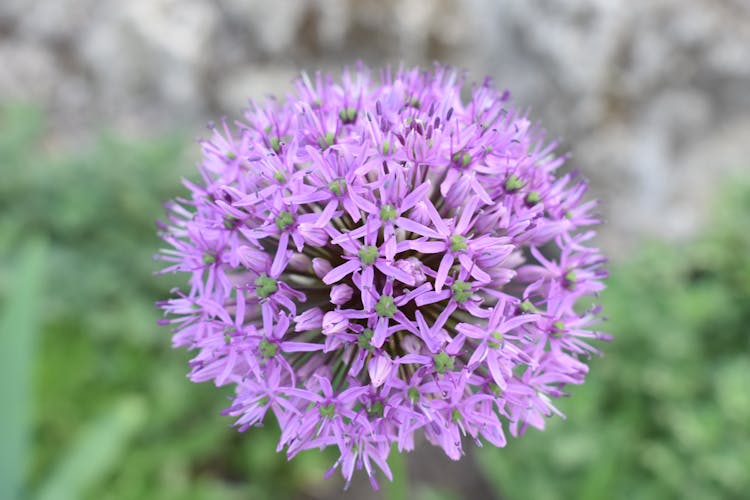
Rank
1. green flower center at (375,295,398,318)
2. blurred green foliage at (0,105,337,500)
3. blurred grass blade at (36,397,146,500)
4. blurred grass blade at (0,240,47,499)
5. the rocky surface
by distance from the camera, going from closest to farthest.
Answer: green flower center at (375,295,398,318), blurred grass blade at (0,240,47,499), blurred grass blade at (36,397,146,500), blurred green foliage at (0,105,337,500), the rocky surface

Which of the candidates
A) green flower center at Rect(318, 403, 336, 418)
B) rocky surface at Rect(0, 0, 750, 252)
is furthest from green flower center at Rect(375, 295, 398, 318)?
rocky surface at Rect(0, 0, 750, 252)

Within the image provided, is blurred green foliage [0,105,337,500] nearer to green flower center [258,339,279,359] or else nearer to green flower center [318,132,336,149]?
green flower center [258,339,279,359]

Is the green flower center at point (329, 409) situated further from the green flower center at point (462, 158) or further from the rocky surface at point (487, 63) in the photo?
the rocky surface at point (487, 63)

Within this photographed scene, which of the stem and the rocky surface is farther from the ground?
the rocky surface

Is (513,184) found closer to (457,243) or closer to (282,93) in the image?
(457,243)

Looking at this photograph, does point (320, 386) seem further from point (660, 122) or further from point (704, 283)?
point (660, 122)

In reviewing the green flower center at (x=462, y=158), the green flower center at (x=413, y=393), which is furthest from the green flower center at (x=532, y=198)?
the green flower center at (x=413, y=393)

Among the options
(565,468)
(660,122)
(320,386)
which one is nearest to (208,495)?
(565,468)
